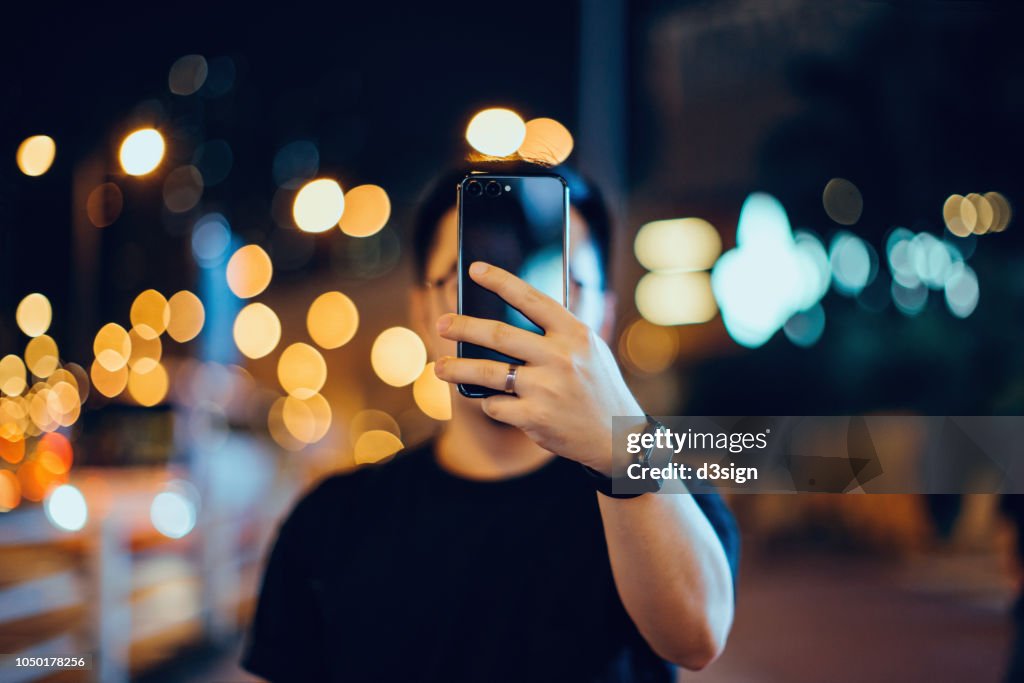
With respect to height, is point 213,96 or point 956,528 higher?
point 213,96

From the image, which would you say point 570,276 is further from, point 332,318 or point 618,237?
point 332,318

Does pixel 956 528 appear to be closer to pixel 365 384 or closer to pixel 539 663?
pixel 539 663

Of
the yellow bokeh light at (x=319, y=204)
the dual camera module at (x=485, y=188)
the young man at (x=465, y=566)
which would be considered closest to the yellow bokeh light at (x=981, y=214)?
the yellow bokeh light at (x=319, y=204)

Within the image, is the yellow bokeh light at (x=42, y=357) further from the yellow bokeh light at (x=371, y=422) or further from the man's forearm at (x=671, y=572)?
the man's forearm at (x=671, y=572)

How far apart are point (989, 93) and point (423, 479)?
860 centimetres

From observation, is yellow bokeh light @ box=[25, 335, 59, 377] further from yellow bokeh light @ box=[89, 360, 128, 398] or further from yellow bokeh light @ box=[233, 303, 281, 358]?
yellow bokeh light @ box=[233, 303, 281, 358]

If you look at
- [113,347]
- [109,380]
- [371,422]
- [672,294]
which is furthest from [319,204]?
[109,380]

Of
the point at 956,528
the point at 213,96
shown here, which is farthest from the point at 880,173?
the point at 213,96

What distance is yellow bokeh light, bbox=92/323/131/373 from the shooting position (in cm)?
1706

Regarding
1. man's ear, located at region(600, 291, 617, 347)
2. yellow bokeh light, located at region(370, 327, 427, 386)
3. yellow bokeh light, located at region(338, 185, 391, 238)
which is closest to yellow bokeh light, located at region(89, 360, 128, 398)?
yellow bokeh light, located at region(370, 327, 427, 386)

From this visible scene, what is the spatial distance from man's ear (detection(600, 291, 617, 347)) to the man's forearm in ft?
1.08

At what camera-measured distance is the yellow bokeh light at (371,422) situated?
64.0 feet

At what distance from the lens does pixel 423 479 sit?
1.32m

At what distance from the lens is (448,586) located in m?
1.25
